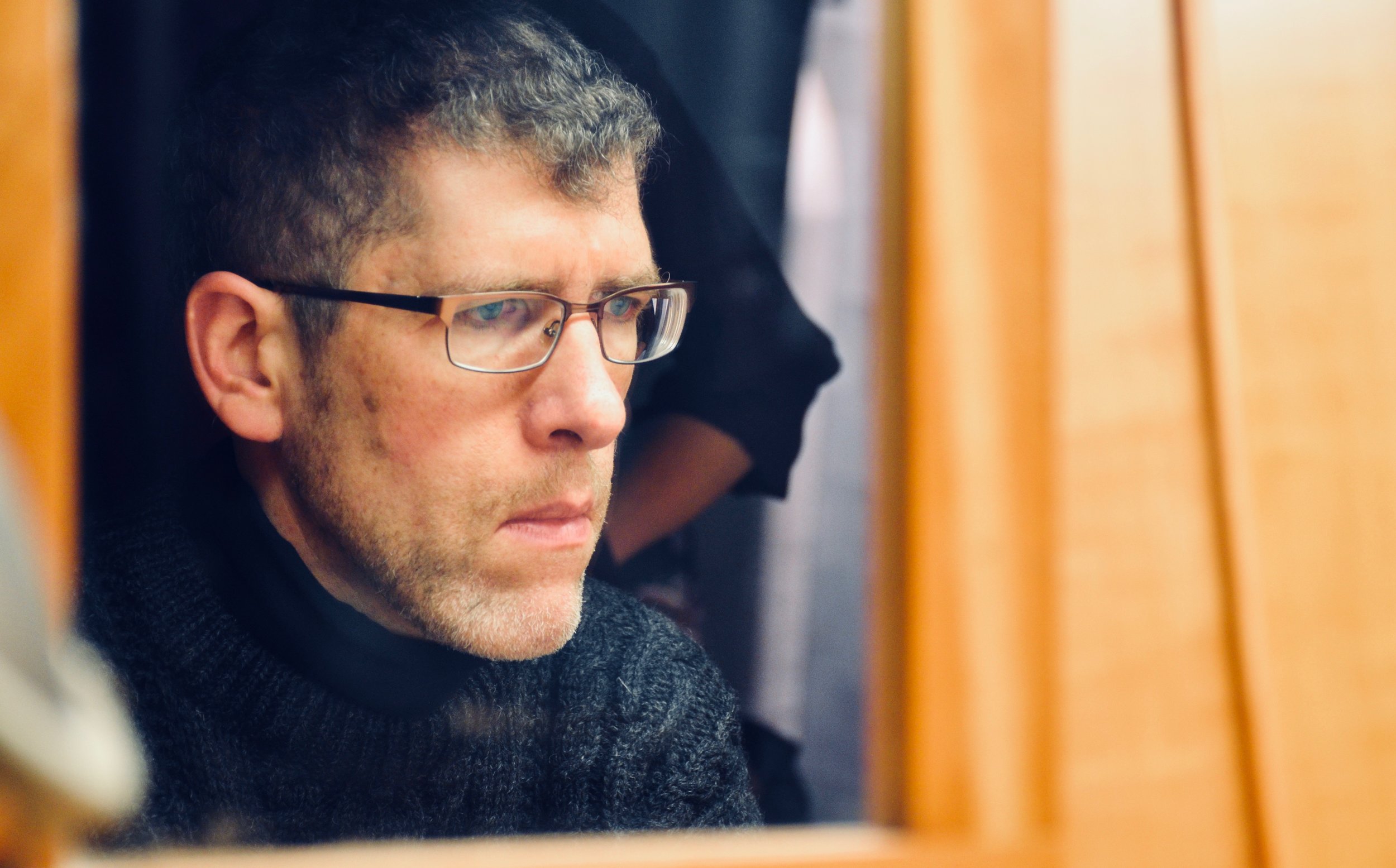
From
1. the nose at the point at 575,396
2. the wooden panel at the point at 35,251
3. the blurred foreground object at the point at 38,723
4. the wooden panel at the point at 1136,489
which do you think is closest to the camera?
the blurred foreground object at the point at 38,723

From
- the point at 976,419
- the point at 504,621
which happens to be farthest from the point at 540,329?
the point at 976,419

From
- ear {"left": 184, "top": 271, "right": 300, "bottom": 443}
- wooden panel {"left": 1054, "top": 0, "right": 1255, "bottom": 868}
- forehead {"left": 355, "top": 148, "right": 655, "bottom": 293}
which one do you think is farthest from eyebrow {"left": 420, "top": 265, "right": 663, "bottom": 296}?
wooden panel {"left": 1054, "top": 0, "right": 1255, "bottom": 868}

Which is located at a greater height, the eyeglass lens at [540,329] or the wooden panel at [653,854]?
the eyeglass lens at [540,329]

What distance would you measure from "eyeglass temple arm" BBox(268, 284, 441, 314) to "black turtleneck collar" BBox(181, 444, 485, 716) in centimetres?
12

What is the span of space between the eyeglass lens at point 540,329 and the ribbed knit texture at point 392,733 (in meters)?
0.20

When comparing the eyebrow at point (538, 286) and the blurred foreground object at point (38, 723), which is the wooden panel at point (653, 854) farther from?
the eyebrow at point (538, 286)

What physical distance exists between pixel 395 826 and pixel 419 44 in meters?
0.59

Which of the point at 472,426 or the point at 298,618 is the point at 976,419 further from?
the point at 298,618

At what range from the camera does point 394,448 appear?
68 cm

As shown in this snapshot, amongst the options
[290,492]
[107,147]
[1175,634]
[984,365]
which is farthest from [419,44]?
[1175,634]

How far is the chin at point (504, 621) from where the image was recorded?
2.34 feet

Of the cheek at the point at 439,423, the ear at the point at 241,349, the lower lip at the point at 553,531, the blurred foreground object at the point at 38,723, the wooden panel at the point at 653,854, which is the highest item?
the ear at the point at 241,349

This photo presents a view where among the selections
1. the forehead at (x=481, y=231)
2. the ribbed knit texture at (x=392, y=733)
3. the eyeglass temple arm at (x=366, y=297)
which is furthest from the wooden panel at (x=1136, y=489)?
the eyeglass temple arm at (x=366, y=297)

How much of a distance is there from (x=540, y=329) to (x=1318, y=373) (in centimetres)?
79
